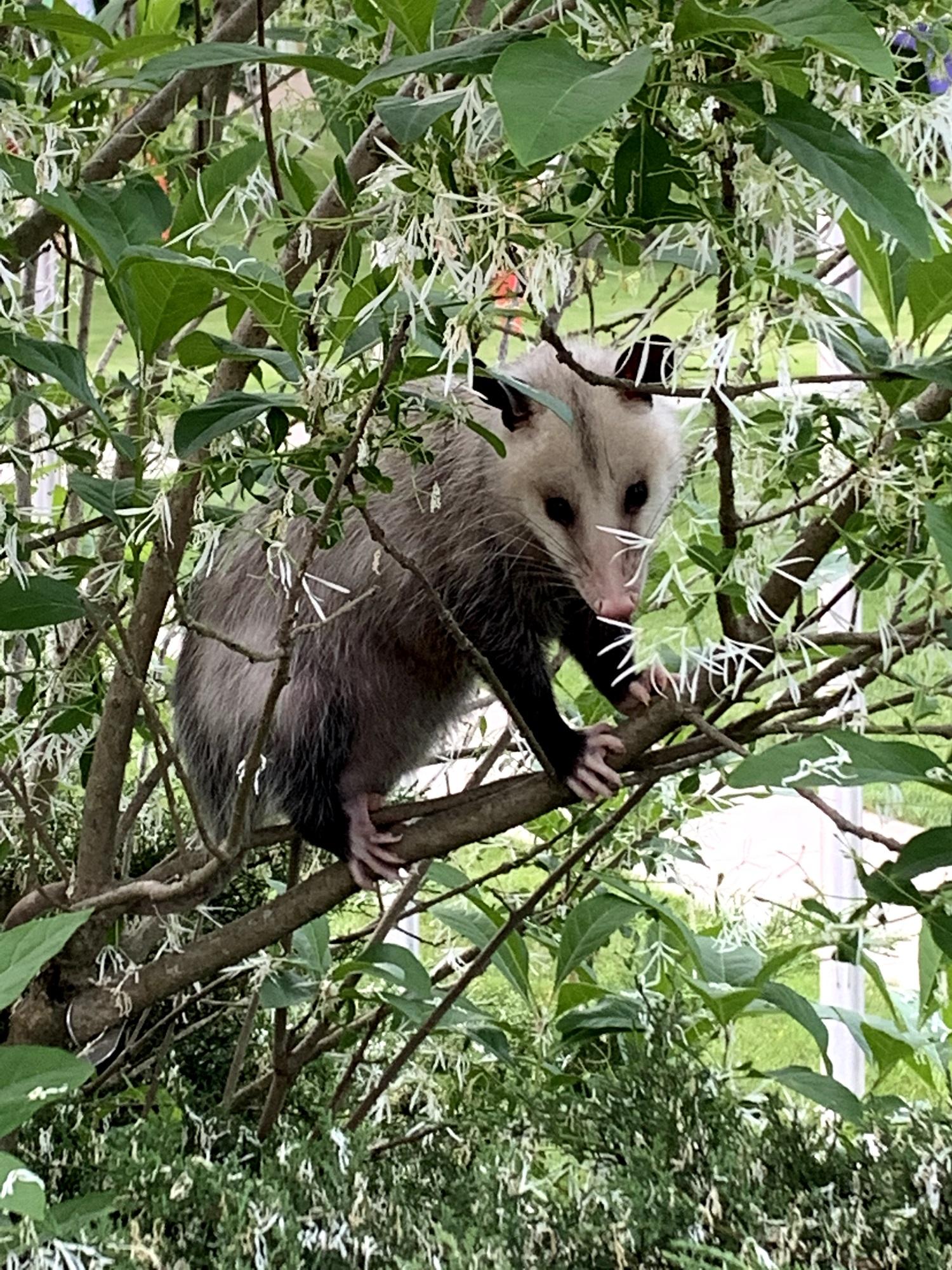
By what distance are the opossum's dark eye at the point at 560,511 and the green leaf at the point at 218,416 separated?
77cm

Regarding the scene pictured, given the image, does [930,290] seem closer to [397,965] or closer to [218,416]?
[218,416]

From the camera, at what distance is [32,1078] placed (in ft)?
3.47

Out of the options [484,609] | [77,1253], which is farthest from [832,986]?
[77,1253]

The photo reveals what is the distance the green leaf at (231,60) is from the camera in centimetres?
83

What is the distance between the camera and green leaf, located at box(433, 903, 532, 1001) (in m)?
1.65

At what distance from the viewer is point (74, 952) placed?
162 centimetres

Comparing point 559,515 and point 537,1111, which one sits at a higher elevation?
point 559,515

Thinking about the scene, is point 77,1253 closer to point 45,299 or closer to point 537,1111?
point 537,1111

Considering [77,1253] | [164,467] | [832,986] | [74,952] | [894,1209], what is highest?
[164,467]

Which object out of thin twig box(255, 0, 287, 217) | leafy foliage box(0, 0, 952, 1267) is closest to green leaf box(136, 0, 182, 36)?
leafy foliage box(0, 0, 952, 1267)

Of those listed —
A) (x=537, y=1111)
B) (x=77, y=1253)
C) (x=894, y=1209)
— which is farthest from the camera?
(x=537, y=1111)

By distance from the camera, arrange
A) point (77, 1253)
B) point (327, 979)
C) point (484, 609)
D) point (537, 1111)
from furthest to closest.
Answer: point (484, 609) → point (327, 979) → point (537, 1111) → point (77, 1253)

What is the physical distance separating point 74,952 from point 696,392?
1.01 meters

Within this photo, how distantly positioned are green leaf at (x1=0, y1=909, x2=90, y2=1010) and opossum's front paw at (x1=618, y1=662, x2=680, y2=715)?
0.59 metres
